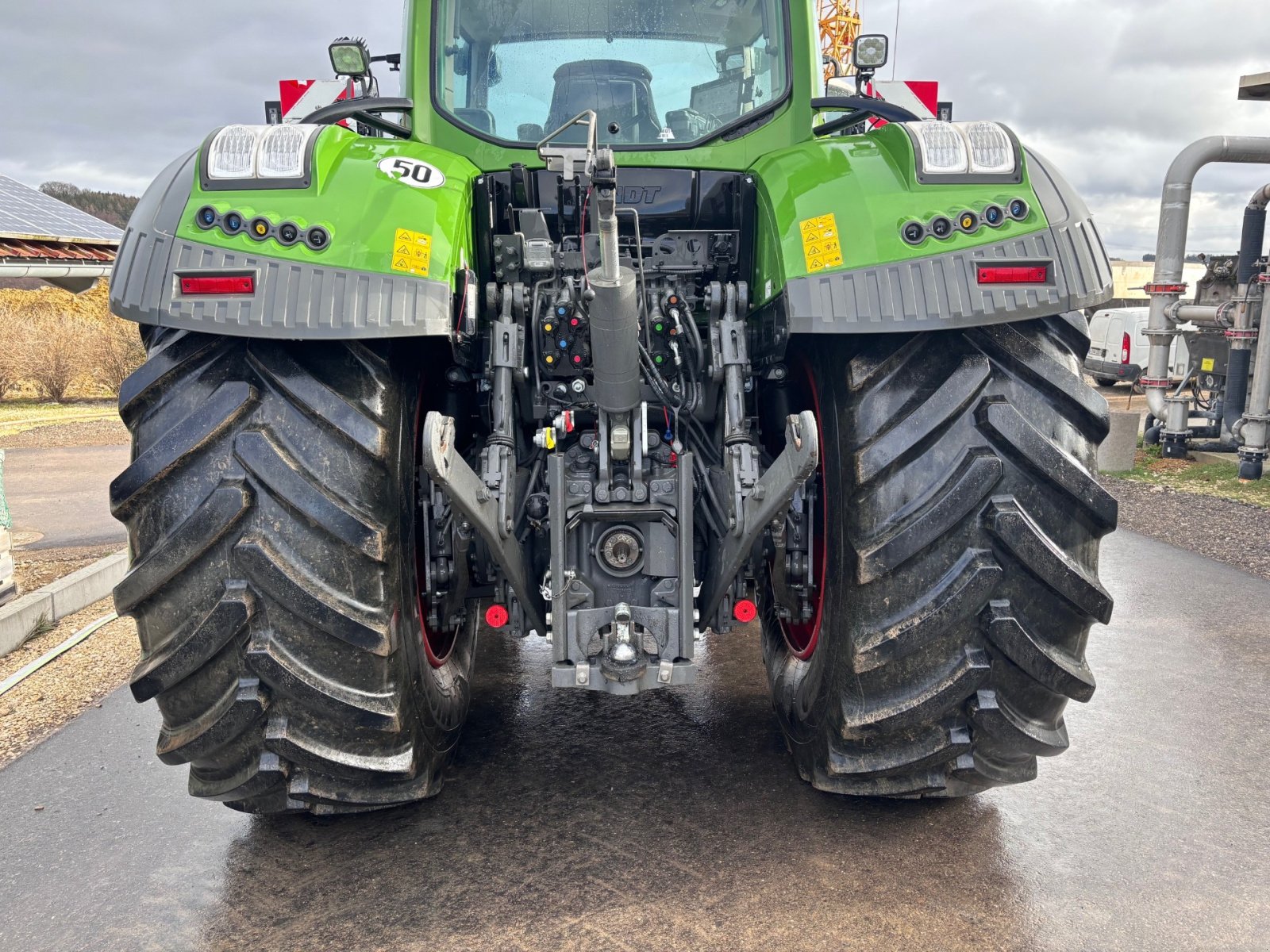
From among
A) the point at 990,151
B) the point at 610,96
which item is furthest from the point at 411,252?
the point at 990,151

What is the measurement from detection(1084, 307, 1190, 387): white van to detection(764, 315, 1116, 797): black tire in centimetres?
1426

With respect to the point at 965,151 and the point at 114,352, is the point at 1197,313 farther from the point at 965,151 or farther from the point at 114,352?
the point at 114,352

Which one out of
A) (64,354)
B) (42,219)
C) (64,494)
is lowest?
(64,494)

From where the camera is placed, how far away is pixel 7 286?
33.9 meters

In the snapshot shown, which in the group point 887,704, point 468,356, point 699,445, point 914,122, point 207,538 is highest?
point 914,122

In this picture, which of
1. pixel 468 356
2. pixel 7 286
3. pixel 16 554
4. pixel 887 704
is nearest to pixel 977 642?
pixel 887 704

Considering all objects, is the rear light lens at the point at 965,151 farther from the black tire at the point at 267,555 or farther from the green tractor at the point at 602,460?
the black tire at the point at 267,555

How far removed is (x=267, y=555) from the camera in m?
2.25

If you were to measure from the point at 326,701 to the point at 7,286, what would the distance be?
38.6m

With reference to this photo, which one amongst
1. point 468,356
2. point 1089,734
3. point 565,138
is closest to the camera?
point 468,356

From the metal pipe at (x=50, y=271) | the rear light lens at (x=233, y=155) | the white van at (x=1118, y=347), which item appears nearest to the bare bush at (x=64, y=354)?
the metal pipe at (x=50, y=271)

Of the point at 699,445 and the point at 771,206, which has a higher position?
the point at 771,206

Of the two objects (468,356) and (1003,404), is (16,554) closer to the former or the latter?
(468,356)

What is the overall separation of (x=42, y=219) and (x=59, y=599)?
462 cm
